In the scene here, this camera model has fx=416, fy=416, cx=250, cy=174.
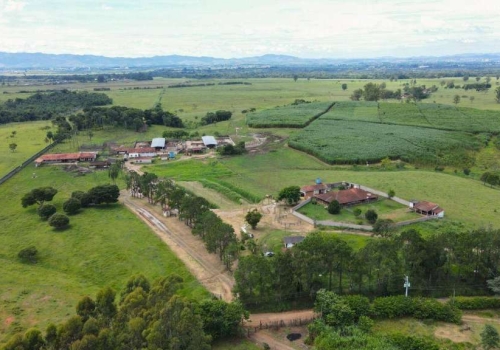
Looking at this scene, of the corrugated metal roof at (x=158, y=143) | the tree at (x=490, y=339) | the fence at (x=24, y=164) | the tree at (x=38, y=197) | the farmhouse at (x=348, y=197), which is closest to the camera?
the tree at (x=490, y=339)

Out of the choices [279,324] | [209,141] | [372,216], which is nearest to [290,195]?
[372,216]

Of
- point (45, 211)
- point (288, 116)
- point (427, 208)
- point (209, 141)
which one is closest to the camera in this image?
point (427, 208)

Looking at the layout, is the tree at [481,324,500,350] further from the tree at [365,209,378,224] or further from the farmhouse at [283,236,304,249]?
the tree at [365,209,378,224]

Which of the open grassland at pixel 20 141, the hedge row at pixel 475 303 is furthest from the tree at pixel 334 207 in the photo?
the open grassland at pixel 20 141

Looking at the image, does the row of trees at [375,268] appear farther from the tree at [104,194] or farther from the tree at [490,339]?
the tree at [104,194]

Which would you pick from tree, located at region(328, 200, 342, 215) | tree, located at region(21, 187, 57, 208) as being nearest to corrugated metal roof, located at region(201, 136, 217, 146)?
tree, located at region(21, 187, 57, 208)

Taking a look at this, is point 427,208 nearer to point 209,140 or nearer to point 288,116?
point 209,140

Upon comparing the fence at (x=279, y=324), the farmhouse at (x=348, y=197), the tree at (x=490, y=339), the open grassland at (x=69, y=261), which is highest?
the farmhouse at (x=348, y=197)
